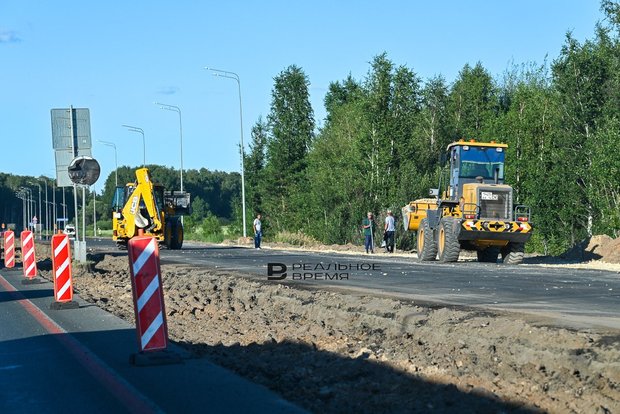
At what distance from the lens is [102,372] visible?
986 centimetres

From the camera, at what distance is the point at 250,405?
7.84 metres

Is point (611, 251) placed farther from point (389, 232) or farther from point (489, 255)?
point (389, 232)

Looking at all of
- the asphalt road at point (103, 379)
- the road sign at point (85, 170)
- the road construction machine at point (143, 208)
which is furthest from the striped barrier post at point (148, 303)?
the road construction machine at point (143, 208)

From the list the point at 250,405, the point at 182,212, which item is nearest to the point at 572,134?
the point at 182,212

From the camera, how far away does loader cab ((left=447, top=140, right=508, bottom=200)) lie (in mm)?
29250

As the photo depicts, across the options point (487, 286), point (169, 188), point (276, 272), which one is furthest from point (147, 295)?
point (169, 188)

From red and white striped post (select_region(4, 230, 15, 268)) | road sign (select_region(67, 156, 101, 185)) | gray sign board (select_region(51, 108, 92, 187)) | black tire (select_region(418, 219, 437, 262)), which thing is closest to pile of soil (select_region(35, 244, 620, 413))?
road sign (select_region(67, 156, 101, 185))

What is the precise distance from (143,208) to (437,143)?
96.7 ft

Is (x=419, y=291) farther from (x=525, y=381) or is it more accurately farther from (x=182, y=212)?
(x=182, y=212)

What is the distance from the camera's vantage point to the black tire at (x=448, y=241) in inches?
1106

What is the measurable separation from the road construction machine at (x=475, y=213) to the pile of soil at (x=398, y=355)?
39.9ft

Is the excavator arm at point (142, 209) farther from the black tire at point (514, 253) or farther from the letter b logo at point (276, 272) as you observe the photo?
the black tire at point (514, 253)

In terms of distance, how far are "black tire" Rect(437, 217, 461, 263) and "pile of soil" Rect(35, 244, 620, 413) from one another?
39.0 feet

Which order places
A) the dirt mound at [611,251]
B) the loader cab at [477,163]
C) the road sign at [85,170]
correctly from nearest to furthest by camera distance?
the road sign at [85,170]
the loader cab at [477,163]
the dirt mound at [611,251]
